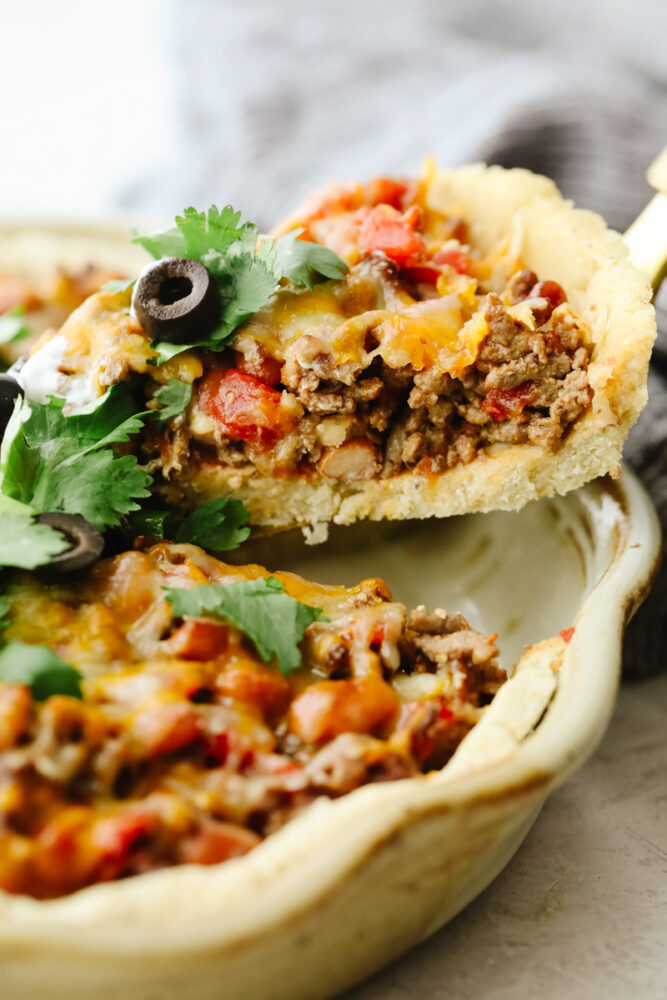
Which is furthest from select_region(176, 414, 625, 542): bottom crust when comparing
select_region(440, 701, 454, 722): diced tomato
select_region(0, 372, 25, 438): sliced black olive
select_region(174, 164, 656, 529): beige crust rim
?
select_region(440, 701, 454, 722): diced tomato

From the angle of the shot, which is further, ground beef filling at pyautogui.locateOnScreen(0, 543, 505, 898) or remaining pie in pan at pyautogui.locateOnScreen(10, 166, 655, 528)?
remaining pie in pan at pyautogui.locateOnScreen(10, 166, 655, 528)

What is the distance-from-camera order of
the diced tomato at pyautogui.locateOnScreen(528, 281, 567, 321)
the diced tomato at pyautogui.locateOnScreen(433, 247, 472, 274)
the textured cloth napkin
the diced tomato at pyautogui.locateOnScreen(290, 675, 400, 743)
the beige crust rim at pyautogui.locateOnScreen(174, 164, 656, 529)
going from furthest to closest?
the textured cloth napkin
the diced tomato at pyautogui.locateOnScreen(433, 247, 472, 274)
the diced tomato at pyautogui.locateOnScreen(528, 281, 567, 321)
the beige crust rim at pyautogui.locateOnScreen(174, 164, 656, 529)
the diced tomato at pyautogui.locateOnScreen(290, 675, 400, 743)

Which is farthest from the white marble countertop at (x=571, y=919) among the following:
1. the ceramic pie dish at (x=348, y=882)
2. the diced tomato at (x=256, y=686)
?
the diced tomato at (x=256, y=686)

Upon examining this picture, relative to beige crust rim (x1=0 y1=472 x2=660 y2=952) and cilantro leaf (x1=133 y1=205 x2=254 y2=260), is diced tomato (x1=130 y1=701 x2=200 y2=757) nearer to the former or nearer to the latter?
beige crust rim (x1=0 y1=472 x2=660 y2=952)

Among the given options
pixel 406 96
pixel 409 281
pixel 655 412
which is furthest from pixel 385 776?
pixel 406 96

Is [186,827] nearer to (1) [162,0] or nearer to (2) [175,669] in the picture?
(2) [175,669]
